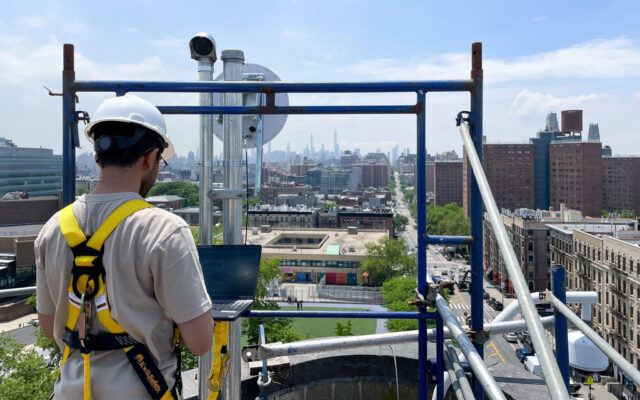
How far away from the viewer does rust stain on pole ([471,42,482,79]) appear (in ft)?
8.34

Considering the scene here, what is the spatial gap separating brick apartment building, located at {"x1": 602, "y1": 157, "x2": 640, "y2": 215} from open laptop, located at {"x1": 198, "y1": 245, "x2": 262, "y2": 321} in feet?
229

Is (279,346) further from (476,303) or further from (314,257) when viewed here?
(314,257)

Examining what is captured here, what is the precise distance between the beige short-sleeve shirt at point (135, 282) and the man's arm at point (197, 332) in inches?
0.9

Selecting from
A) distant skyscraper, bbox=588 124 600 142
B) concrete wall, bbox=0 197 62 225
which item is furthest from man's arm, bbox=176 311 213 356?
distant skyscraper, bbox=588 124 600 142

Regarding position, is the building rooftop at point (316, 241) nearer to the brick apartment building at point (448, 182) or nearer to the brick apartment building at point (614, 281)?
the brick apartment building at point (614, 281)

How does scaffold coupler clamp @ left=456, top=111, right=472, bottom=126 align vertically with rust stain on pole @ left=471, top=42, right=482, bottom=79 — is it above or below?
below

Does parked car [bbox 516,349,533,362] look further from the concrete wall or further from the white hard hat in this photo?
the concrete wall

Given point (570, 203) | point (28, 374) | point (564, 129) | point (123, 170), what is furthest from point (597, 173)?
point (123, 170)

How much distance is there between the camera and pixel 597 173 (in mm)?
53469

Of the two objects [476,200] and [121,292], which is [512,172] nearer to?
[476,200]

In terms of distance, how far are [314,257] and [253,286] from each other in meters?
35.2

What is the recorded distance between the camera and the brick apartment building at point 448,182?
79.6m

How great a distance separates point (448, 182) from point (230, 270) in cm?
8150

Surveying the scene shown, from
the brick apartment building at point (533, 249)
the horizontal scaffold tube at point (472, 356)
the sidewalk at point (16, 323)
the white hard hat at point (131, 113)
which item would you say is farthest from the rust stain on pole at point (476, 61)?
the brick apartment building at point (533, 249)
